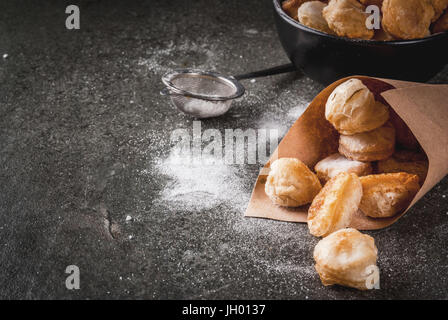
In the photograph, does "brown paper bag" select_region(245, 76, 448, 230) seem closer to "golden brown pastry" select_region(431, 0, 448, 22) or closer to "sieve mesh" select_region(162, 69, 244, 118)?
"golden brown pastry" select_region(431, 0, 448, 22)

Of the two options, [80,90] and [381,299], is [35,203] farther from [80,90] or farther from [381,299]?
[381,299]

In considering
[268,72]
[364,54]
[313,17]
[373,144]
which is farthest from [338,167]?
[268,72]

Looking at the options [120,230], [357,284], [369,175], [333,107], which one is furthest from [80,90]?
[357,284]

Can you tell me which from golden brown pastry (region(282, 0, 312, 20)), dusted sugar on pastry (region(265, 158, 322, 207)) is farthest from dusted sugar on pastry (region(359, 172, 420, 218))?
golden brown pastry (region(282, 0, 312, 20))

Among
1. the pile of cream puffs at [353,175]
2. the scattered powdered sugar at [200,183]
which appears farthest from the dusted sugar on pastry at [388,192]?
the scattered powdered sugar at [200,183]

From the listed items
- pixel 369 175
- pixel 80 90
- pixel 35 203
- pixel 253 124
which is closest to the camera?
pixel 369 175

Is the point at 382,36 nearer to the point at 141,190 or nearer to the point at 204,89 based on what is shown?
the point at 204,89
